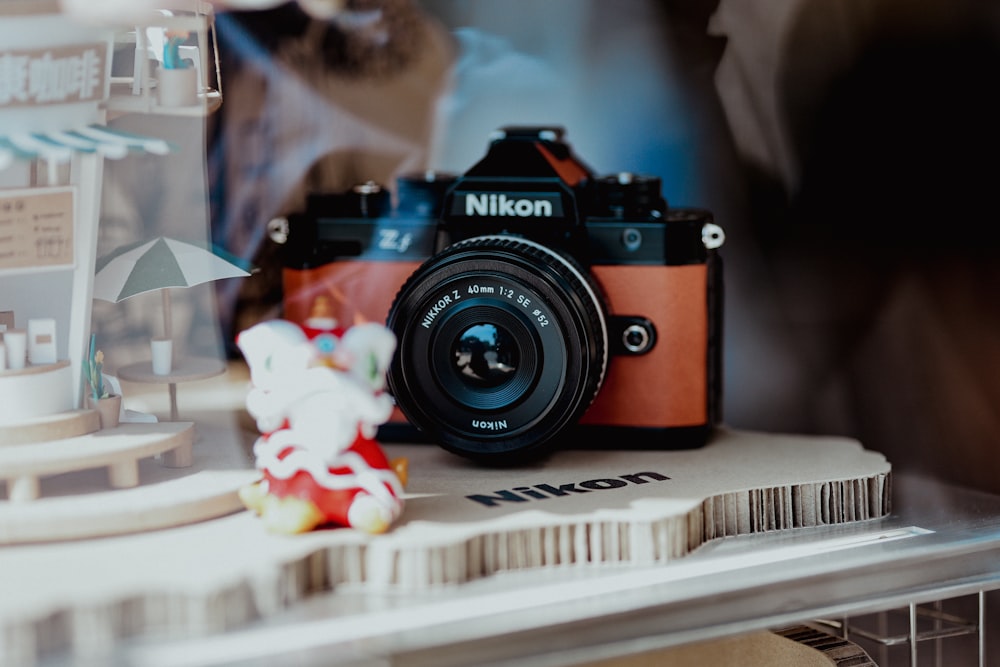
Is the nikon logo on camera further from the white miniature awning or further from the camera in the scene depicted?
the white miniature awning

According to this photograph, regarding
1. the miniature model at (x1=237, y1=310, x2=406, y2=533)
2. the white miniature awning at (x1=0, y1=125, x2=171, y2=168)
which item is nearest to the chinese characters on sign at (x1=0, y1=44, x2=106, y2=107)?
the white miniature awning at (x1=0, y1=125, x2=171, y2=168)

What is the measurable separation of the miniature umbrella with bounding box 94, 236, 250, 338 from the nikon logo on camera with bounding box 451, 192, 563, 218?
162 mm

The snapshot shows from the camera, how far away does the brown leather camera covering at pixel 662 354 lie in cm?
74

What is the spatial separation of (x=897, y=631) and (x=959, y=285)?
279mm

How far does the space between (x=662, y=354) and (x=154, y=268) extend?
0.32 m

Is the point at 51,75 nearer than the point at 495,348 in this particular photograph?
Yes

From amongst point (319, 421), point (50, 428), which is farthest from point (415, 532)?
point (50, 428)

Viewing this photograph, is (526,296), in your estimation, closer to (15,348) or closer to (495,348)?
(495,348)

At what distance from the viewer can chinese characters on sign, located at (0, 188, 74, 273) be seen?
561 millimetres

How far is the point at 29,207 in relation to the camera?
56 centimetres

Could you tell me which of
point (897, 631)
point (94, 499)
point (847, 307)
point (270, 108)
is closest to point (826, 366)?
point (847, 307)

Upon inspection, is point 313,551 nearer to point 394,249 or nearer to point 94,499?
point 94,499

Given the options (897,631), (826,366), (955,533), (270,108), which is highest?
(270,108)

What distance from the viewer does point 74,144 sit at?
548 millimetres
